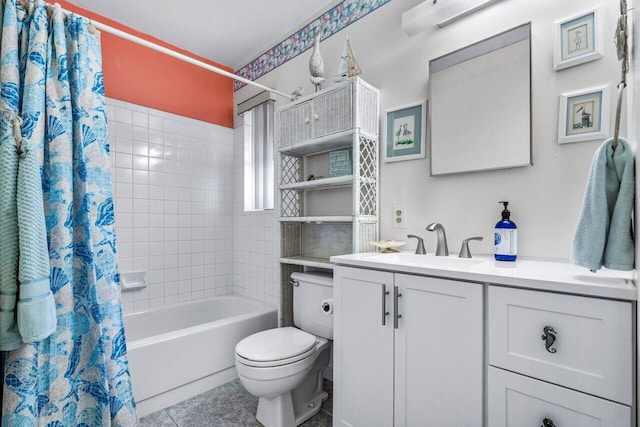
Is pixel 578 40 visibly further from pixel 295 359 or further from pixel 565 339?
pixel 295 359

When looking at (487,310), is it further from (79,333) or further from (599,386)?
Answer: (79,333)

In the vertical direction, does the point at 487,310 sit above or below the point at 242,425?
above

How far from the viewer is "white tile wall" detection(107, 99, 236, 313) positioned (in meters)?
2.37

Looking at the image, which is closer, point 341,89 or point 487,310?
point 487,310

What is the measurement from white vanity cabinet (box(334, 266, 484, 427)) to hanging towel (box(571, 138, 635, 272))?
1.05 feet

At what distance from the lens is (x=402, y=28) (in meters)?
1.69

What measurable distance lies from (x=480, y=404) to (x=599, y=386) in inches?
12.8

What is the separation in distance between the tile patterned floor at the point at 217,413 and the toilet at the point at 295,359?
6 cm


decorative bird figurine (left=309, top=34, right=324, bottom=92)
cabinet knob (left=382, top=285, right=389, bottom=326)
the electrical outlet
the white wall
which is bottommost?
cabinet knob (left=382, top=285, right=389, bottom=326)

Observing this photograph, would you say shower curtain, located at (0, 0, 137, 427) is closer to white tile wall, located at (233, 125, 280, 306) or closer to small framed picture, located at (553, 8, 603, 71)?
white tile wall, located at (233, 125, 280, 306)

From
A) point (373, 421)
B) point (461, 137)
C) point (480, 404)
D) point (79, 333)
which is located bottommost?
point (373, 421)

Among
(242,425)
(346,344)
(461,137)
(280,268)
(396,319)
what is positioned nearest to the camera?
(396,319)

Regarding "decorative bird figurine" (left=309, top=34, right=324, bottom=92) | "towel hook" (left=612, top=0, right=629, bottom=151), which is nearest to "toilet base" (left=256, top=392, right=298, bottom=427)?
"towel hook" (left=612, top=0, right=629, bottom=151)

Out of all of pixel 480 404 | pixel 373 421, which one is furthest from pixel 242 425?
pixel 480 404
